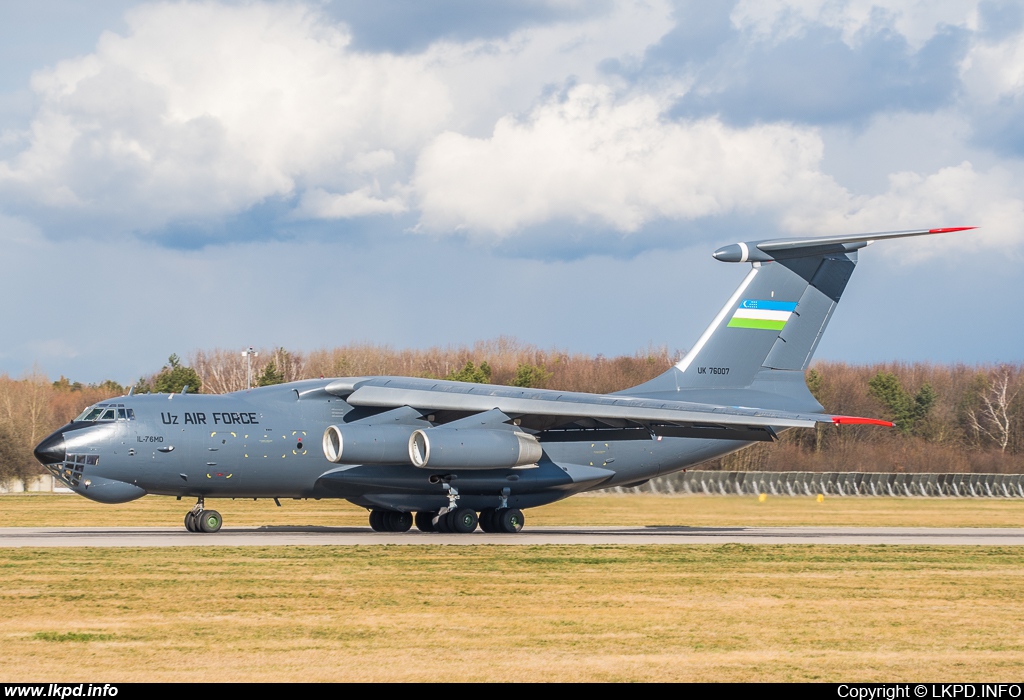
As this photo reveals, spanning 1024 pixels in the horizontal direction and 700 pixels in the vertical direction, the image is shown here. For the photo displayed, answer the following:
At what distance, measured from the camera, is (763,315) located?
2675 cm

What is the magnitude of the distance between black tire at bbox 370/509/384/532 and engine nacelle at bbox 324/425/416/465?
285 centimetres

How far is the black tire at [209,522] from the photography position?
2277 cm

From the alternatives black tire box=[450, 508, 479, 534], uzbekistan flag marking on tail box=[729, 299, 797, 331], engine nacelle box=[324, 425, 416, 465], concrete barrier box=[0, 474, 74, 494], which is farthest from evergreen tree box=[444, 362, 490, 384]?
engine nacelle box=[324, 425, 416, 465]

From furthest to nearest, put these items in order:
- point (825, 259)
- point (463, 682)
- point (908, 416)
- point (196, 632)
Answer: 1. point (908, 416)
2. point (825, 259)
3. point (196, 632)
4. point (463, 682)

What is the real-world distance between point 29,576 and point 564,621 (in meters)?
7.24

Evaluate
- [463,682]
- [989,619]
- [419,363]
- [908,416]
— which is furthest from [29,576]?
[419,363]

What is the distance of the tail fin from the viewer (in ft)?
86.9

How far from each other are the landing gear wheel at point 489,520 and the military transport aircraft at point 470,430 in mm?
26

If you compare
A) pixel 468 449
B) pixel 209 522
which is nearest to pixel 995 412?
pixel 468 449

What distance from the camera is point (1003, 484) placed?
46.3 m

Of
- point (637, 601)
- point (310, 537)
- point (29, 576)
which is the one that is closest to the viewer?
point (637, 601)

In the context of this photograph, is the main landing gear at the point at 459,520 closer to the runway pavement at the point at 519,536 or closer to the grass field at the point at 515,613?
the runway pavement at the point at 519,536

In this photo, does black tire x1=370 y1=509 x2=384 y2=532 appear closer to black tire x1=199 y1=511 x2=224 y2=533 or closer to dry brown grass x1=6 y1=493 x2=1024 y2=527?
dry brown grass x1=6 y1=493 x2=1024 y2=527

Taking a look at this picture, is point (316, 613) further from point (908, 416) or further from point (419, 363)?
point (419, 363)
